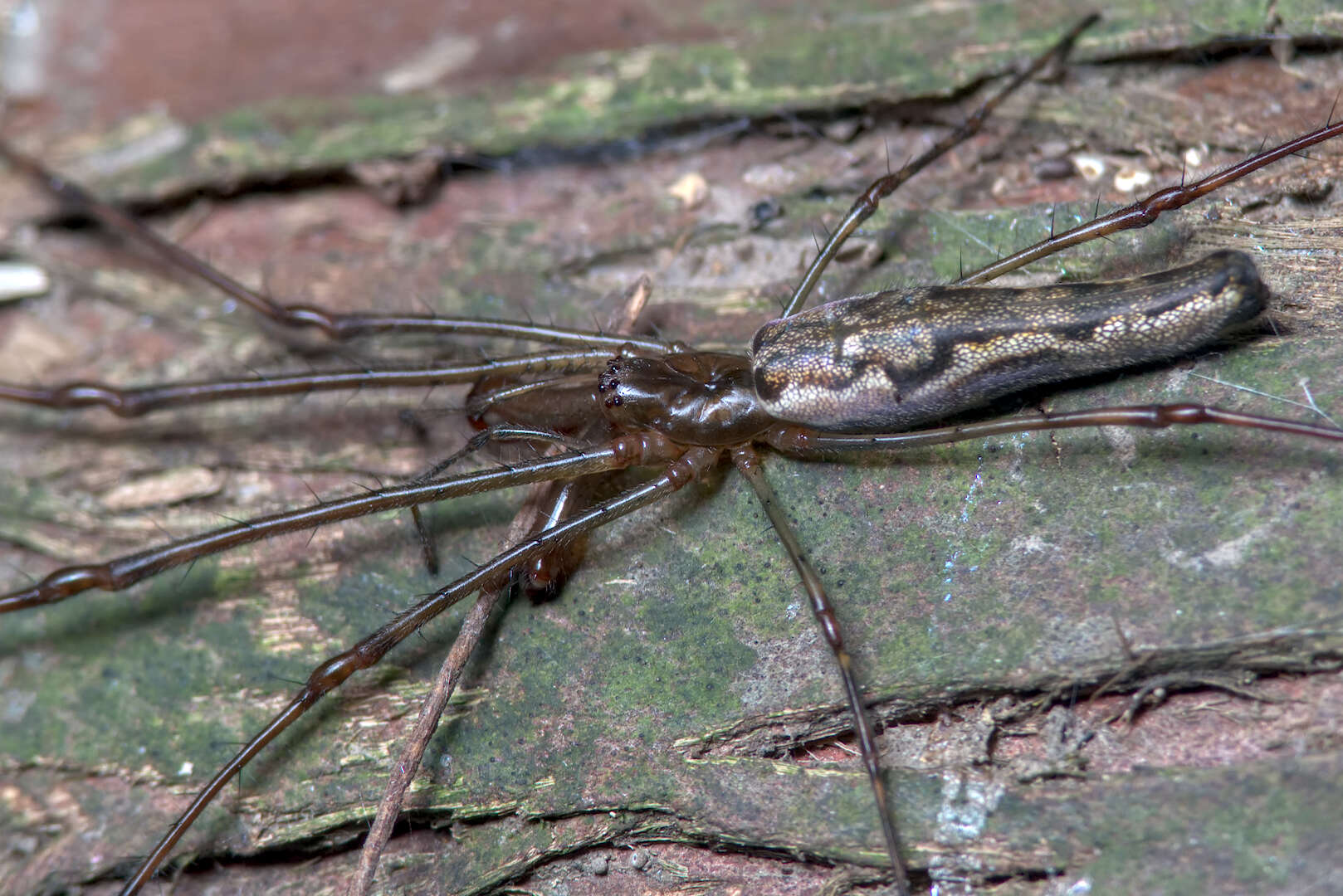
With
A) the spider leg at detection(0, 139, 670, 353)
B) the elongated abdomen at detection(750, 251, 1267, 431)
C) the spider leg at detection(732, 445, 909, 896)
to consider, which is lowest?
the spider leg at detection(732, 445, 909, 896)

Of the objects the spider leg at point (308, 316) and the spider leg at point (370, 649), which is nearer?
the spider leg at point (370, 649)

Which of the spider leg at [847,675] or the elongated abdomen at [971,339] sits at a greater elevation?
the elongated abdomen at [971,339]

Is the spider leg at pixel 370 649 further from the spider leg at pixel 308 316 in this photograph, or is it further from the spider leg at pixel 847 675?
the spider leg at pixel 308 316

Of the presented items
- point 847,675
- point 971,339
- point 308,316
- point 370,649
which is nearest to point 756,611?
point 847,675

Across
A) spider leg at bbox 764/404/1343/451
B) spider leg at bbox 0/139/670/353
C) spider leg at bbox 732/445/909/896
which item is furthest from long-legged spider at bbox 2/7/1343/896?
spider leg at bbox 0/139/670/353

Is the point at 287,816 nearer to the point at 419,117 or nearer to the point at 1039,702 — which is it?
the point at 1039,702

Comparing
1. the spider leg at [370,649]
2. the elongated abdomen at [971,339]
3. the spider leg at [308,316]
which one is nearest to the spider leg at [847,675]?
the elongated abdomen at [971,339]

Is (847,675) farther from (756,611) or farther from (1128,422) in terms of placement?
(1128,422)

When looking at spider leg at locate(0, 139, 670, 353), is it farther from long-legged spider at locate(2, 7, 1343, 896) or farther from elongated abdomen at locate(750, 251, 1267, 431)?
long-legged spider at locate(2, 7, 1343, 896)

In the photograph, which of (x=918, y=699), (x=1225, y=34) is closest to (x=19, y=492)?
(x=918, y=699)
